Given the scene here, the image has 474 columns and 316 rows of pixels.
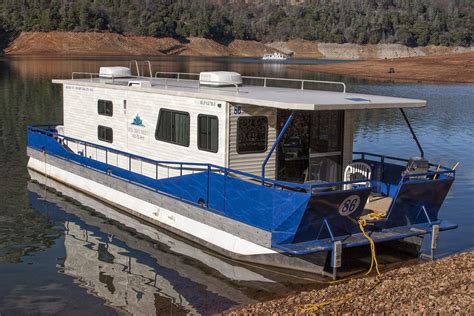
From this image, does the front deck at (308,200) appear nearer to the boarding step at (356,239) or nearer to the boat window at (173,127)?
the boarding step at (356,239)

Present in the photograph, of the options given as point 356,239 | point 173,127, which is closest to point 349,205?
point 356,239

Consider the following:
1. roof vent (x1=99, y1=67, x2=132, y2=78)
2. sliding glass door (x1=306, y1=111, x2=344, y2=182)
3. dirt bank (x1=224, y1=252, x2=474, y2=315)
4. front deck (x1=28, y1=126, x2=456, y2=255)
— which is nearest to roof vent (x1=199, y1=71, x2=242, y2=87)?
front deck (x1=28, y1=126, x2=456, y2=255)

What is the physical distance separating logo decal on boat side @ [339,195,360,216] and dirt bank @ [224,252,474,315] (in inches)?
57.4

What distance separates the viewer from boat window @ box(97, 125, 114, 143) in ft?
66.1

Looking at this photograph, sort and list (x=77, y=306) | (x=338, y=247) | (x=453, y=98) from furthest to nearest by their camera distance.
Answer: (x=453, y=98) < (x=338, y=247) < (x=77, y=306)

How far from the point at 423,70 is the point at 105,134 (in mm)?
86132

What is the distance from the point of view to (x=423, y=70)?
99.2 meters

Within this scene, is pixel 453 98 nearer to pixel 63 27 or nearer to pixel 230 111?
pixel 230 111

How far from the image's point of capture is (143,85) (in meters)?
18.9

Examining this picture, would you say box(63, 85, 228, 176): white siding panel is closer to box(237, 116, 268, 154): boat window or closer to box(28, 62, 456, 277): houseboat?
box(28, 62, 456, 277): houseboat

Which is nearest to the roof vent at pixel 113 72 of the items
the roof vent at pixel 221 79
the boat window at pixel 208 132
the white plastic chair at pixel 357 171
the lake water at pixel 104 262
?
the lake water at pixel 104 262

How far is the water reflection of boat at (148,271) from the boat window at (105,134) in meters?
2.70

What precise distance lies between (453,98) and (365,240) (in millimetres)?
48975

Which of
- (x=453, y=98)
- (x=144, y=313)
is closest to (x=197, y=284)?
(x=144, y=313)
